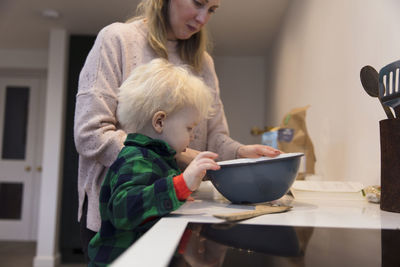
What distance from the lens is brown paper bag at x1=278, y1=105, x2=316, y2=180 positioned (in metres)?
1.55

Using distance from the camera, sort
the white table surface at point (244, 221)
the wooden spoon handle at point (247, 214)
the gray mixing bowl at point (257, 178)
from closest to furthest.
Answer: the white table surface at point (244, 221)
the wooden spoon handle at point (247, 214)
the gray mixing bowl at point (257, 178)

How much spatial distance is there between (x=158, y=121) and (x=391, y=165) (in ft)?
1.46

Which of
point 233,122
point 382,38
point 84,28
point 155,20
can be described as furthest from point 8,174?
point 382,38

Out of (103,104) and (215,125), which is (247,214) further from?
(215,125)

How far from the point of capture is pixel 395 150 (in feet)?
2.10

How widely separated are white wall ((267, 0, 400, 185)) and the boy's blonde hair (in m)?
0.53

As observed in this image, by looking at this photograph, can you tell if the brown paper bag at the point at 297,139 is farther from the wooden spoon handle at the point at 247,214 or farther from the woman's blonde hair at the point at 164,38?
the wooden spoon handle at the point at 247,214

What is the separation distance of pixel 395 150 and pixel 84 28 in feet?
10.9

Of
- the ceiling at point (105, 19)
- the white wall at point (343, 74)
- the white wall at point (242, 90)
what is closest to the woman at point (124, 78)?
the white wall at point (343, 74)

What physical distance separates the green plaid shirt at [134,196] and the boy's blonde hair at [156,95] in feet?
0.17

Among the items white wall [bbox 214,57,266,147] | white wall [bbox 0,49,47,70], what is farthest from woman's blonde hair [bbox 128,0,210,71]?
white wall [bbox 0,49,47,70]

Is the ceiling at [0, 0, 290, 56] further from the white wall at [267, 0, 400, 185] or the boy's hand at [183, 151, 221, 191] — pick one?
the boy's hand at [183, 151, 221, 191]

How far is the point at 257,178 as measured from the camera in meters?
0.69

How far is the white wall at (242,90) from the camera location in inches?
171
